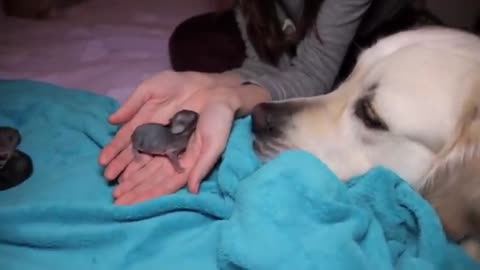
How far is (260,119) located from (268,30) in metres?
0.41

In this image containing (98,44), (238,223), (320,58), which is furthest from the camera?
(98,44)

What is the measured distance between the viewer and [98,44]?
5.50ft

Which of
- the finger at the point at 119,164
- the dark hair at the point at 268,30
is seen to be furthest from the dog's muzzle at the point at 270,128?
the dark hair at the point at 268,30

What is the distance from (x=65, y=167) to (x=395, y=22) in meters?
0.81

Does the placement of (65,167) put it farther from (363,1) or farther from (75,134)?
(363,1)

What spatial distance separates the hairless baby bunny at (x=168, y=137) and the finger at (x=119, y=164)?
3 centimetres

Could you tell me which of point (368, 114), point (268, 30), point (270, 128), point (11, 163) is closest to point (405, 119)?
point (368, 114)

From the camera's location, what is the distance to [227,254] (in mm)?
798

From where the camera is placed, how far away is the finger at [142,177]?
102 cm

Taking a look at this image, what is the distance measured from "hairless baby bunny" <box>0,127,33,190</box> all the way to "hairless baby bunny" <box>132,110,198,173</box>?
22 centimetres

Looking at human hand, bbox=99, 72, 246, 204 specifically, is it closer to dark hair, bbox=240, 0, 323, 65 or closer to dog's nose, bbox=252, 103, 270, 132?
dog's nose, bbox=252, 103, 270, 132

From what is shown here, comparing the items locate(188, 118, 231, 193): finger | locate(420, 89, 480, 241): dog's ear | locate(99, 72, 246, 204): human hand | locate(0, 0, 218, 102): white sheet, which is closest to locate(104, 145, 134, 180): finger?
locate(99, 72, 246, 204): human hand

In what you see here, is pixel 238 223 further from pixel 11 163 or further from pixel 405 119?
pixel 11 163

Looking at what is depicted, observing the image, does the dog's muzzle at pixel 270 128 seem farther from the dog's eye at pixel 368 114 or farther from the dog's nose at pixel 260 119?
the dog's eye at pixel 368 114
